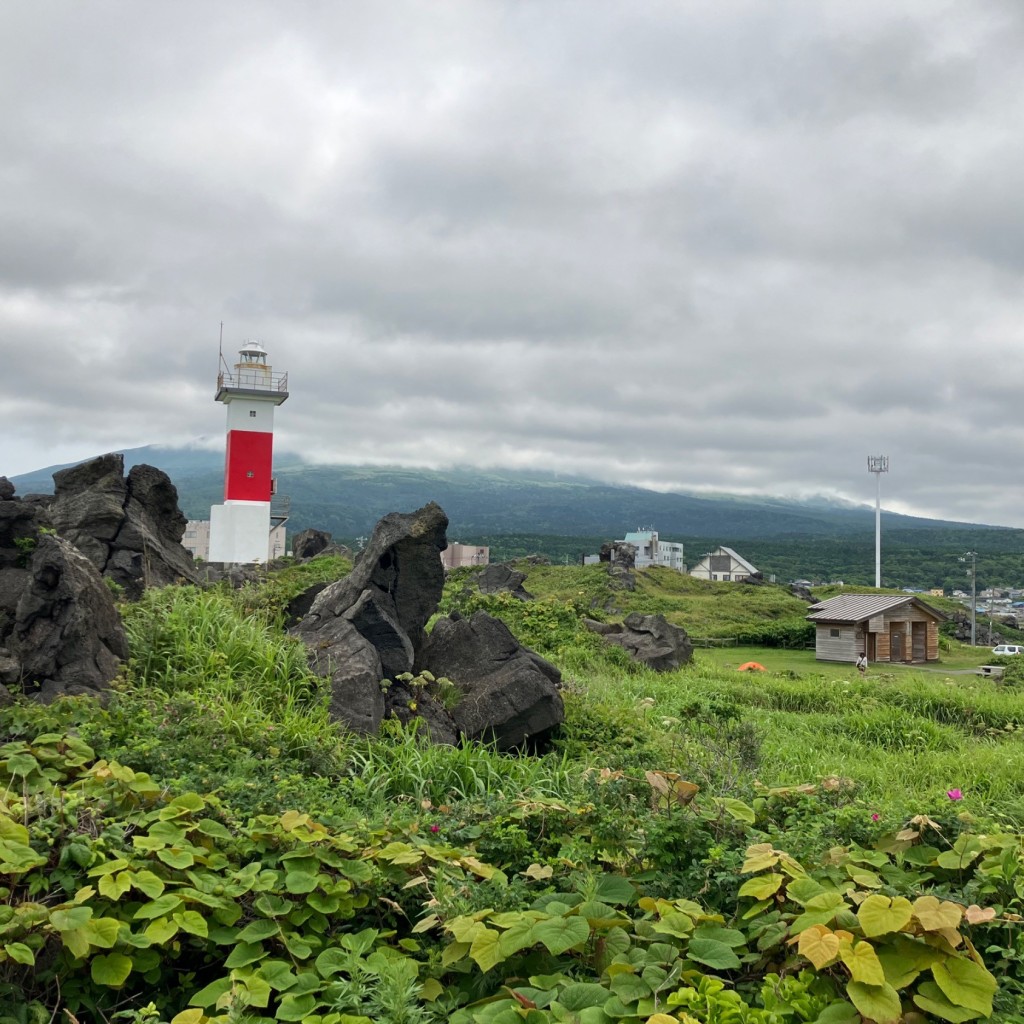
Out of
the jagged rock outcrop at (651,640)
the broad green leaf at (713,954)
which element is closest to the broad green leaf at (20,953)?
the broad green leaf at (713,954)

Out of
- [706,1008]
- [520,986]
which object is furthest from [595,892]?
[706,1008]

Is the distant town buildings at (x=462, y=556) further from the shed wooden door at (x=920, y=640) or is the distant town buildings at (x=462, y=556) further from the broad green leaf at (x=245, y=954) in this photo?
the broad green leaf at (x=245, y=954)

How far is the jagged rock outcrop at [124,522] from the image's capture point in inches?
476

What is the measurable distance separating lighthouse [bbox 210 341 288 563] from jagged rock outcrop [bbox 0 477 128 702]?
29456mm

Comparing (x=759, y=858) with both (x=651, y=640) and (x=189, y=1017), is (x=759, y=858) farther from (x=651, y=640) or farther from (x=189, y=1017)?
(x=651, y=640)

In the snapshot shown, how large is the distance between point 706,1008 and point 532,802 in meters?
2.02

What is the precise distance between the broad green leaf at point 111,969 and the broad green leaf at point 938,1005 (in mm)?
2756

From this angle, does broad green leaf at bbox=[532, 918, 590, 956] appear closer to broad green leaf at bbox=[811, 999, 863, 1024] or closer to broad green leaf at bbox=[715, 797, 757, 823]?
broad green leaf at bbox=[811, 999, 863, 1024]

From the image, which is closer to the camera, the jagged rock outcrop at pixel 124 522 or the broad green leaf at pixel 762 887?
the broad green leaf at pixel 762 887

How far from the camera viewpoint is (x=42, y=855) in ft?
11.3

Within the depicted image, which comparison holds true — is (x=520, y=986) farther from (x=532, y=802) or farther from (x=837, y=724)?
(x=837, y=724)

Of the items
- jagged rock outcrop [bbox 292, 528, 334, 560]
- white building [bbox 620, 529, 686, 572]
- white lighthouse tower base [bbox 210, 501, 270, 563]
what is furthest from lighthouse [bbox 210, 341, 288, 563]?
white building [bbox 620, 529, 686, 572]

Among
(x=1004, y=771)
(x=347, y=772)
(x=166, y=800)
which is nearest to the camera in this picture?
(x=166, y=800)

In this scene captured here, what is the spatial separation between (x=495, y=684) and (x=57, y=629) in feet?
13.1
